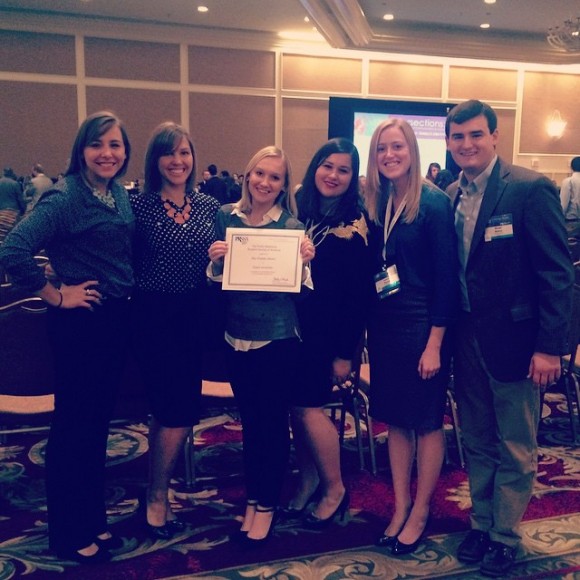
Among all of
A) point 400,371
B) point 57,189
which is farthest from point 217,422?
point 57,189

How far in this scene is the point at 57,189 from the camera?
6.64ft

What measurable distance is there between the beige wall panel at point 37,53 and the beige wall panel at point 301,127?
4.09 metres

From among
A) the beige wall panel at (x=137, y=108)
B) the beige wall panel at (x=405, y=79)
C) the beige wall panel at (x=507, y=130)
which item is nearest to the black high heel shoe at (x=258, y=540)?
the beige wall panel at (x=137, y=108)

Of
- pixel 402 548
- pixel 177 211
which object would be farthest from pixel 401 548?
pixel 177 211

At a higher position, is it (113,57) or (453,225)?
(113,57)

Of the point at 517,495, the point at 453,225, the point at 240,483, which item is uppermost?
the point at 453,225

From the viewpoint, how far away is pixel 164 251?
2.15 meters

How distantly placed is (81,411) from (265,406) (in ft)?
2.12

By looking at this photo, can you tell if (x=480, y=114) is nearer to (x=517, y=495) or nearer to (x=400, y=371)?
(x=400, y=371)

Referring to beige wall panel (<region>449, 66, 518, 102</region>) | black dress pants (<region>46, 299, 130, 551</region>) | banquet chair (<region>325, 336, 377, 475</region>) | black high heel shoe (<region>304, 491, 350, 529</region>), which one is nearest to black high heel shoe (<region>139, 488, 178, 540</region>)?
black dress pants (<region>46, 299, 130, 551</region>)

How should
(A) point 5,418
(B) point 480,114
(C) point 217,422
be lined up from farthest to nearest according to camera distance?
1. (C) point 217,422
2. (A) point 5,418
3. (B) point 480,114

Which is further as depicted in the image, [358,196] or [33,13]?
[33,13]

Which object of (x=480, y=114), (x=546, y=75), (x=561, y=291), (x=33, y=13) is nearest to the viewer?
(x=561, y=291)

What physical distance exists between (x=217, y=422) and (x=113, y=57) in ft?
31.0
